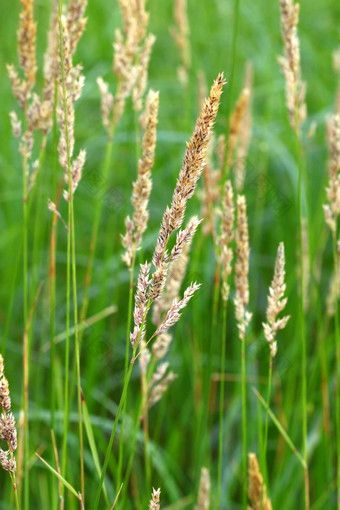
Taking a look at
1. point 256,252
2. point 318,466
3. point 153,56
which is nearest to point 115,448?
point 318,466

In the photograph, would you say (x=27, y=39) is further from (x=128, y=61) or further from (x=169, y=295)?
(x=169, y=295)

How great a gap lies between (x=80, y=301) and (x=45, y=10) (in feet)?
12.3

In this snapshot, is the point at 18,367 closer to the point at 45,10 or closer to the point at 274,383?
the point at 274,383

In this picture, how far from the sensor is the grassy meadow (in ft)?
5.05

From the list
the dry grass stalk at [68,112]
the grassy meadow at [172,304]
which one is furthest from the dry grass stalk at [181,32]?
the dry grass stalk at [68,112]

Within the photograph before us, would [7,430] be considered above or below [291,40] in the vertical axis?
below

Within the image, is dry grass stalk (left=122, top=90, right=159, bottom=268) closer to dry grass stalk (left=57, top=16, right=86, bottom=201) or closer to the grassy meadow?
the grassy meadow

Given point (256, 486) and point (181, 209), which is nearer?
point (181, 209)

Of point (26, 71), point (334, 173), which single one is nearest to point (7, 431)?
point (26, 71)

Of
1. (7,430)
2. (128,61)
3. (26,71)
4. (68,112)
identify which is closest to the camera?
(7,430)

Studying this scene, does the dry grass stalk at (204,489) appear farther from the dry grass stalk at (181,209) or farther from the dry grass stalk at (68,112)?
the dry grass stalk at (68,112)

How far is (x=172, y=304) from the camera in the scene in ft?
4.65

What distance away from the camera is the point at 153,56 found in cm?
515

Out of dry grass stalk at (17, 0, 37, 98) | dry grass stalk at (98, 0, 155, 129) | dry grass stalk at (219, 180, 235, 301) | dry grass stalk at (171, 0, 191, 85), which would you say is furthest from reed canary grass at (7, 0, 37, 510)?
dry grass stalk at (171, 0, 191, 85)
